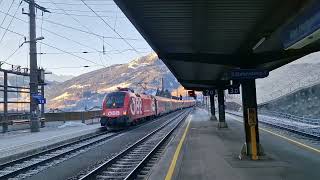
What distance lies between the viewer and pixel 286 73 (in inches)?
3575

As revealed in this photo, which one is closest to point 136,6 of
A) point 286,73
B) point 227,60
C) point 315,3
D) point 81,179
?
point 315,3

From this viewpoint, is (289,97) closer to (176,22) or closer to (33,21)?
(33,21)

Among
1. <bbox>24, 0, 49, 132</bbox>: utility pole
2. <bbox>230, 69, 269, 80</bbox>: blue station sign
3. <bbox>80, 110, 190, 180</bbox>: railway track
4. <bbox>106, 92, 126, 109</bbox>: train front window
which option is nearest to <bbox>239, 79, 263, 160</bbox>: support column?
<bbox>230, 69, 269, 80</bbox>: blue station sign

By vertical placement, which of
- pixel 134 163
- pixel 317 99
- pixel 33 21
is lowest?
pixel 134 163

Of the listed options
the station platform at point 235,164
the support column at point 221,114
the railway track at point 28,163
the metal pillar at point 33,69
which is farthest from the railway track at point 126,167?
the metal pillar at point 33,69

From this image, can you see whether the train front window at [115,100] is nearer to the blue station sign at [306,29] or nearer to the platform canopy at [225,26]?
the platform canopy at [225,26]

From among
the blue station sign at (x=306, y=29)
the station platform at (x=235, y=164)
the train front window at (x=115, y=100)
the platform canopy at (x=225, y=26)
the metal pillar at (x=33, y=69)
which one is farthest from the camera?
the train front window at (x=115, y=100)

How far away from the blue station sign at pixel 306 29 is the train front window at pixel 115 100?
23.8 metres

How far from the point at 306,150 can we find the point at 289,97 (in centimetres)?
3761

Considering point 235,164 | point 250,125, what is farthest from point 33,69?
point 235,164

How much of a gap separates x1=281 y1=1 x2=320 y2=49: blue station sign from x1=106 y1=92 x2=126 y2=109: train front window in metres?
23.8

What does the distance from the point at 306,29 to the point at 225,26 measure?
375cm

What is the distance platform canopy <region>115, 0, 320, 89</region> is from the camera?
935cm

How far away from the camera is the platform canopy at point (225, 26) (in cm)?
935
